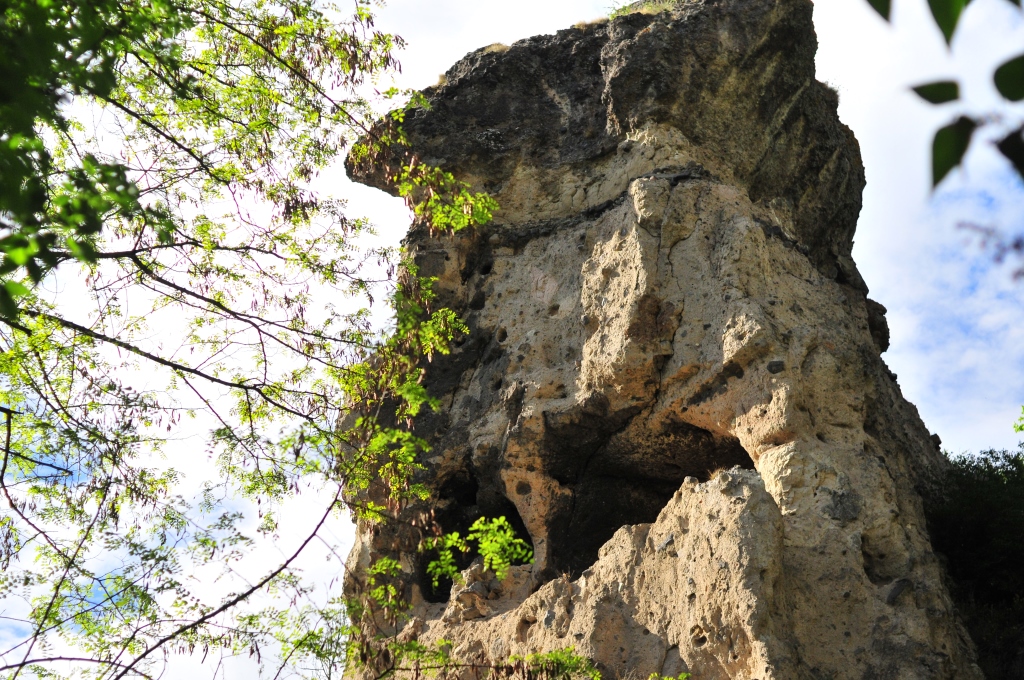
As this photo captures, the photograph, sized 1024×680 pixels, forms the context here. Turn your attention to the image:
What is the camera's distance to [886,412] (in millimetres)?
11648

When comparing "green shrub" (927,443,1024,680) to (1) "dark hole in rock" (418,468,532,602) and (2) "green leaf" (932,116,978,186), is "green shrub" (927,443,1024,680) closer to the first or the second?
(1) "dark hole in rock" (418,468,532,602)

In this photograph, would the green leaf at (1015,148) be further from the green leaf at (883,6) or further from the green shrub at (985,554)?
the green shrub at (985,554)

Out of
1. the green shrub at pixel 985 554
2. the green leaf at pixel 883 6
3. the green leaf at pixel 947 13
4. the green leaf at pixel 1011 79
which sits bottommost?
the green leaf at pixel 1011 79

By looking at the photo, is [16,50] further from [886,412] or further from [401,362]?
[886,412]

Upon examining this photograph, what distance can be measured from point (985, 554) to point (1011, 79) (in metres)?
9.66

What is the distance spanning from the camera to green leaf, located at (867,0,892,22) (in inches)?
70.1

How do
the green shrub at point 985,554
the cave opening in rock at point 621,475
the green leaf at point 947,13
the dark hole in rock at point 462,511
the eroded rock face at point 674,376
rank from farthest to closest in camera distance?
the dark hole in rock at point 462,511
the cave opening in rock at point 621,475
the green shrub at point 985,554
the eroded rock face at point 674,376
the green leaf at point 947,13

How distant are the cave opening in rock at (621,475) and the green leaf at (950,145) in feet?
28.8

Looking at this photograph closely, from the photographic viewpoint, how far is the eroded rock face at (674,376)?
8.36 metres

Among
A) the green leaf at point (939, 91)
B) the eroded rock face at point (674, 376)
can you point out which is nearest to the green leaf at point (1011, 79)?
the green leaf at point (939, 91)

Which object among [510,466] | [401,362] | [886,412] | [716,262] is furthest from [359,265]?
[886,412]

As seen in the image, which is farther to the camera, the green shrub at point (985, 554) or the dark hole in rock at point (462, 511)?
the dark hole in rock at point (462, 511)

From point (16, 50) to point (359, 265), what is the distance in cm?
460

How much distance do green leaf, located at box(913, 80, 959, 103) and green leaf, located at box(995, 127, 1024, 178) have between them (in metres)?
0.13
